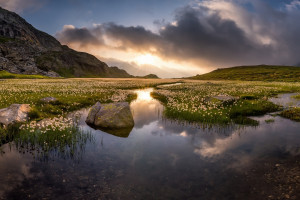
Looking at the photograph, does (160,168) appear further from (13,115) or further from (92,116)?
(13,115)

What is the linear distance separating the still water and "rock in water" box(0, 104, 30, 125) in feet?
8.02

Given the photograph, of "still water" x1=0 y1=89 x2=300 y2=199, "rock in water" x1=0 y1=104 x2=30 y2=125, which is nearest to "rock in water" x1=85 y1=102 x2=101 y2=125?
"still water" x1=0 y1=89 x2=300 y2=199

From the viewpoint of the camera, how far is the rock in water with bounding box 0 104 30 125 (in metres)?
10.2

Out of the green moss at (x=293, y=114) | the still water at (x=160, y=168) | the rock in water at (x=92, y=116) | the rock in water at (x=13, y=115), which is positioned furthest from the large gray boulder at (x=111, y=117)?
the green moss at (x=293, y=114)

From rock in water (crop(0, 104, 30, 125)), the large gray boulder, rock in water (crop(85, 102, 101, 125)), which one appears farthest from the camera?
rock in water (crop(85, 102, 101, 125))

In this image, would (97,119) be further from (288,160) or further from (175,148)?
(288,160)

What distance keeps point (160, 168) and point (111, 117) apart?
249 inches

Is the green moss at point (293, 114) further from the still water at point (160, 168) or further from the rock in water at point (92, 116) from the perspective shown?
the rock in water at point (92, 116)

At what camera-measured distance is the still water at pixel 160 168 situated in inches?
209

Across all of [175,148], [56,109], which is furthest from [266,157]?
[56,109]

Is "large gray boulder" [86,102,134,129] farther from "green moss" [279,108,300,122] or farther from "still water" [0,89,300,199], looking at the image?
"green moss" [279,108,300,122]

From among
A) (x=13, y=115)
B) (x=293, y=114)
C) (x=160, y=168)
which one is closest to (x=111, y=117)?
(x=13, y=115)

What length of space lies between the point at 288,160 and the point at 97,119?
1044cm

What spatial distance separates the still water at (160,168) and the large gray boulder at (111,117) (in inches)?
62.0
